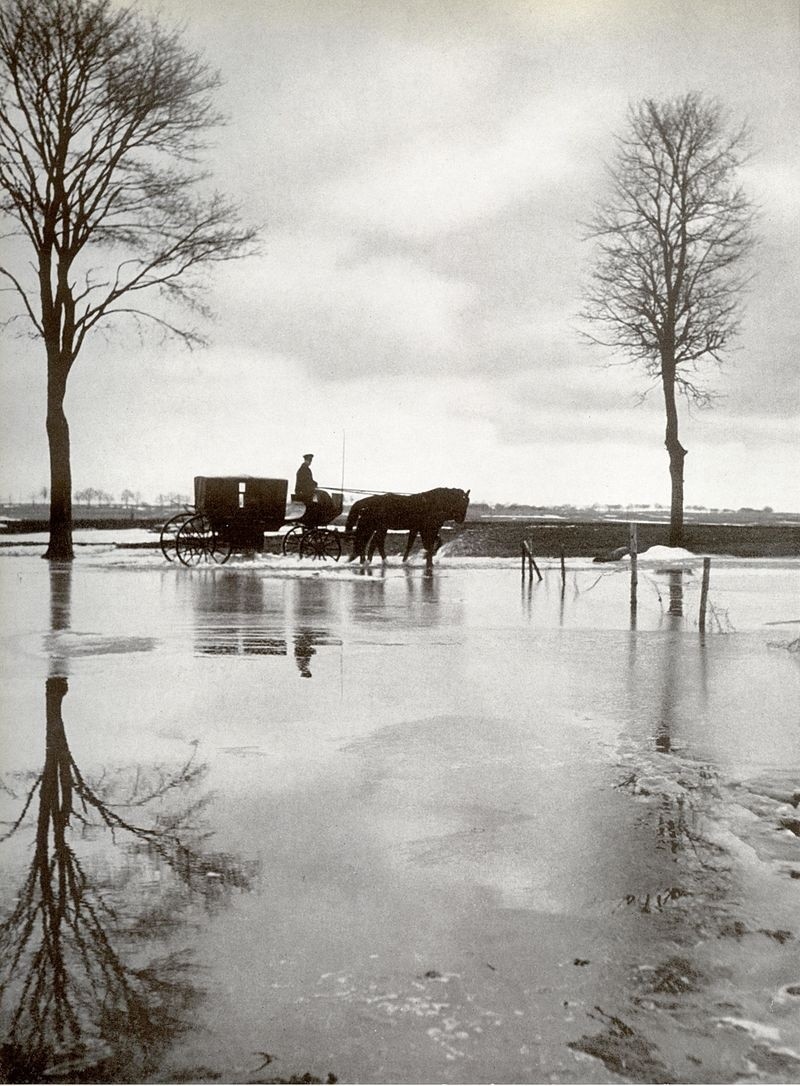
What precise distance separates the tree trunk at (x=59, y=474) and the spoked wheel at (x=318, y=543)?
5.22 meters

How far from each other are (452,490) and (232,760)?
17.3m

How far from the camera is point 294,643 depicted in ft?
35.7

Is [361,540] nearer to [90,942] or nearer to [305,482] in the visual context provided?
[305,482]

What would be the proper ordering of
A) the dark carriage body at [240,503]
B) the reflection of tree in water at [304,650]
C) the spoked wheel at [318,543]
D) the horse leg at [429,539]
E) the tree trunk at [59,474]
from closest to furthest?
the reflection of tree in water at [304,650]
the dark carriage body at [240,503]
the horse leg at [429,539]
the spoked wheel at [318,543]
the tree trunk at [59,474]

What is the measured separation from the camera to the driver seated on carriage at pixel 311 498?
22.3 metres

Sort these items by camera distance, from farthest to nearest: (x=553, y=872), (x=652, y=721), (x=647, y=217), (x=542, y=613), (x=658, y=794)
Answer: (x=647, y=217)
(x=542, y=613)
(x=652, y=721)
(x=658, y=794)
(x=553, y=872)

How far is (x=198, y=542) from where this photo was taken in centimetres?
2341

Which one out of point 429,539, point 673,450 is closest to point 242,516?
point 429,539

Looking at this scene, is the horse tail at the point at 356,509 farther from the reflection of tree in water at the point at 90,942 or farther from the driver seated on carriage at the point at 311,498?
the reflection of tree in water at the point at 90,942

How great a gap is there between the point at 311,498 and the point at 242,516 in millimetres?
1505

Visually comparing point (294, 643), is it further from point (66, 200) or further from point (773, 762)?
point (66, 200)

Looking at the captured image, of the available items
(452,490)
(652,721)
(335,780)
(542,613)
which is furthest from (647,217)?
(335,780)

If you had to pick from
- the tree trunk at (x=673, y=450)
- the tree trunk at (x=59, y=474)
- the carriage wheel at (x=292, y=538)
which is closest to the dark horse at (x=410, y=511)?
the carriage wheel at (x=292, y=538)

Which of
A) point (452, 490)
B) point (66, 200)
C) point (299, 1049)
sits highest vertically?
point (66, 200)
